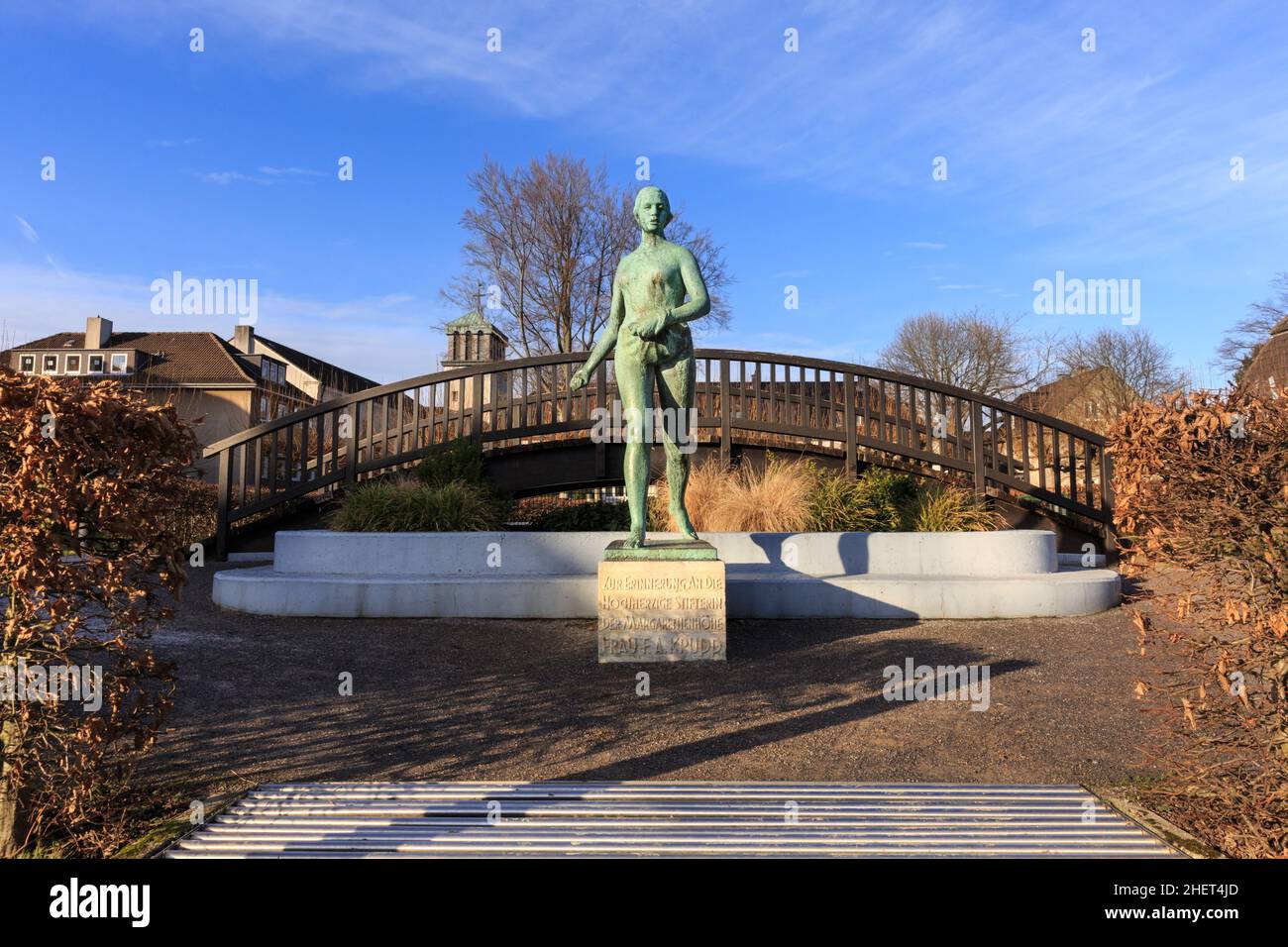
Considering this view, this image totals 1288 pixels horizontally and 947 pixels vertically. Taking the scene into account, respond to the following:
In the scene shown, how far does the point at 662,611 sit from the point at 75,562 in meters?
4.23

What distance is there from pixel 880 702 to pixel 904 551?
354 centimetres

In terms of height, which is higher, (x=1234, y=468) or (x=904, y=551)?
(x=1234, y=468)

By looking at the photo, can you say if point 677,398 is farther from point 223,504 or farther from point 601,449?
point 223,504

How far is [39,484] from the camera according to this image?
8.41 ft

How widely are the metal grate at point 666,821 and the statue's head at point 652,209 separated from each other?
466 centimetres

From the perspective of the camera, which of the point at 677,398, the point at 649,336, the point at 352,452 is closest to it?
the point at 649,336

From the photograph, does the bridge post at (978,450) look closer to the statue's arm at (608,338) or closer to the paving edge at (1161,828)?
the statue's arm at (608,338)

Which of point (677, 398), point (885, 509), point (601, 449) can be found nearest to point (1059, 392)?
point (601, 449)

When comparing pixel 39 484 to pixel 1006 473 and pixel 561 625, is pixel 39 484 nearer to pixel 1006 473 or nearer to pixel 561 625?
pixel 561 625

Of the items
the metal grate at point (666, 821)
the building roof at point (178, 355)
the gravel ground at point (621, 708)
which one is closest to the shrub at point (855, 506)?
the gravel ground at point (621, 708)

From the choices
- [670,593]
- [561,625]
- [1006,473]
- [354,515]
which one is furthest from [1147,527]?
[1006,473]

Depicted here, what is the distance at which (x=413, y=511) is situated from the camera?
8734 mm

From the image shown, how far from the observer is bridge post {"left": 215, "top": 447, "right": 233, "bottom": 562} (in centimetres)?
1158

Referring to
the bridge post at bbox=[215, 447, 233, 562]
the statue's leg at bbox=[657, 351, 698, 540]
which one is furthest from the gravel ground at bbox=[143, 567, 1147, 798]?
the bridge post at bbox=[215, 447, 233, 562]
